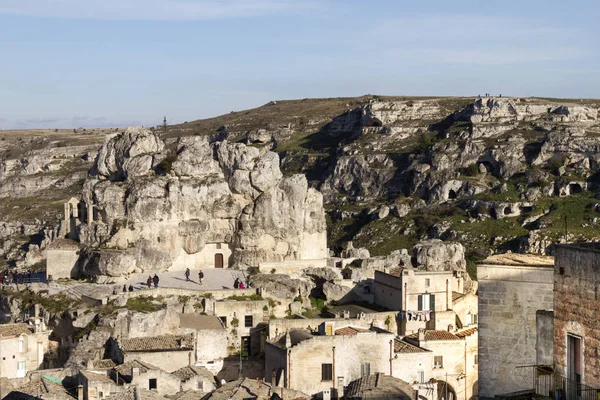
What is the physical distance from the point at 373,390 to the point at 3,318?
2981 cm

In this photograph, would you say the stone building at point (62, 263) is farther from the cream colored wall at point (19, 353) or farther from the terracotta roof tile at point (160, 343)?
the terracotta roof tile at point (160, 343)

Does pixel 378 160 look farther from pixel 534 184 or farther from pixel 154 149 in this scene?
pixel 154 149

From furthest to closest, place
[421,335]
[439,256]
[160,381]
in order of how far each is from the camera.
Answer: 1. [439,256]
2. [421,335]
3. [160,381]

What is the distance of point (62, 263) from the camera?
213 feet

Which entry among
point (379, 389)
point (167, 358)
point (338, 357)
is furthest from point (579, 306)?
point (167, 358)

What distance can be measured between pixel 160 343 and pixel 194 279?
12.1 meters

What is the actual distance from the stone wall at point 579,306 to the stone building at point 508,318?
17.5 ft

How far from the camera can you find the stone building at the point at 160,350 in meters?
48.6

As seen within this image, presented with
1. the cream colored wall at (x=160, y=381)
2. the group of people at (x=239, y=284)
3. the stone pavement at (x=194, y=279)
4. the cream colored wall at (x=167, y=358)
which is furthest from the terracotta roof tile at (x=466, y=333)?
the cream colored wall at (x=160, y=381)

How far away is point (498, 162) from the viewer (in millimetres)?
115625

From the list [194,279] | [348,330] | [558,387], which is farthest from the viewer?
[194,279]

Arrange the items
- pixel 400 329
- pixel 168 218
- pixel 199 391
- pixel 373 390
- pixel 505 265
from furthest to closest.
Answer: pixel 168 218
pixel 400 329
pixel 199 391
pixel 373 390
pixel 505 265

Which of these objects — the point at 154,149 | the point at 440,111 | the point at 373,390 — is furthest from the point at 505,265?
the point at 440,111

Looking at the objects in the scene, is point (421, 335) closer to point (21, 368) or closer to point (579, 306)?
point (21, 368)
